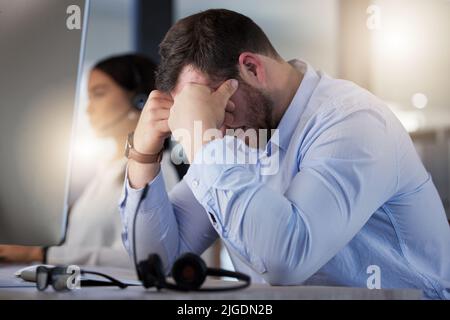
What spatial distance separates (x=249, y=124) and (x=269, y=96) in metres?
0.09

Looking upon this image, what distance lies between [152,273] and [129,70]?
1.85 metres

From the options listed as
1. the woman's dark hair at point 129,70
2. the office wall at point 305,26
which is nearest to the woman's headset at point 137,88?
the woman's dark hair at point 129,70

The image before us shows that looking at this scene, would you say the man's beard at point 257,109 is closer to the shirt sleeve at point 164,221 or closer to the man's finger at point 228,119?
the man's finger at point 228,119

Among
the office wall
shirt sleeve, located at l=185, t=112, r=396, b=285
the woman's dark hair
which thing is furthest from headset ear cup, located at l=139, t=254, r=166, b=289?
the woman's dark hair

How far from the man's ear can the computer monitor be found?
0.35 metres

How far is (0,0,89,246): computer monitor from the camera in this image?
101 centimetres

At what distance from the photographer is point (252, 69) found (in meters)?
1.29

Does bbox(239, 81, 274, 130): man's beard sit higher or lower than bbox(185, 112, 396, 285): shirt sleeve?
higher

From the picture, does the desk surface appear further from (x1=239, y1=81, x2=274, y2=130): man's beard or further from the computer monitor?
(x1=239, y1=81, x2=274, y2=130): man's beard

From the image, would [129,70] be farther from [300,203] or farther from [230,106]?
[300,203]

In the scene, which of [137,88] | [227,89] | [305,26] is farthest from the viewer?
[137,88]

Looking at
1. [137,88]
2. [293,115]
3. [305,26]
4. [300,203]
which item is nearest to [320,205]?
[300,203]

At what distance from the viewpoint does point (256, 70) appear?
1296 mm

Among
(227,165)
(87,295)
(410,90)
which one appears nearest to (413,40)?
(410,90)
